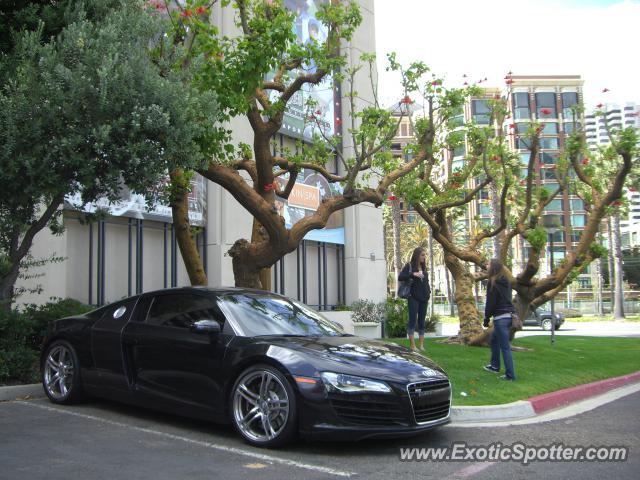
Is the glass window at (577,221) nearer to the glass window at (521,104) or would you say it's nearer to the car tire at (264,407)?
the glass window at (521,104)

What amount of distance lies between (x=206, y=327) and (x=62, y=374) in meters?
2.49

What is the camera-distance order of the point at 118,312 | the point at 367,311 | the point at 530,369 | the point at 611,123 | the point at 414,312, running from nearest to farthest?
the point at 118,312 < the point at 530,369 < the point at 414,312 < the point at 611,123 < the point at 367,311

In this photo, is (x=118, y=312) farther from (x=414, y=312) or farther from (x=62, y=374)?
(x=414, y=312)

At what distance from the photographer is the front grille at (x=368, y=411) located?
5250mm

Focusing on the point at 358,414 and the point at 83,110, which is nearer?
the point at 358,414

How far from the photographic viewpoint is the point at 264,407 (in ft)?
18.2

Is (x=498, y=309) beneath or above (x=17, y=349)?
above

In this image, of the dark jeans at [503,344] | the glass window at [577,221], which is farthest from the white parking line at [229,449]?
the glass window at [577,221]

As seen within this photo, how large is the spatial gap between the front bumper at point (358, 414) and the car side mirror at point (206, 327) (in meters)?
1.20

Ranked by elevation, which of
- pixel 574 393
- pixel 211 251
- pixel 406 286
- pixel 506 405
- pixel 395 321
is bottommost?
pixel 574 393

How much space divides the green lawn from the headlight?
2.44m

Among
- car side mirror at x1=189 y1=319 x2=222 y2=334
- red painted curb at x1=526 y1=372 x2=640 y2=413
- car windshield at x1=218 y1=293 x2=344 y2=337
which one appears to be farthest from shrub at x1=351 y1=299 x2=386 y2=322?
car side mirror at x1=189 y1=319 x2=222 y2=334

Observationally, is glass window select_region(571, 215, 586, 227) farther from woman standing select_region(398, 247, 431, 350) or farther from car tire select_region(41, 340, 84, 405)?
car tire select_region(41, 340, 84, 405)

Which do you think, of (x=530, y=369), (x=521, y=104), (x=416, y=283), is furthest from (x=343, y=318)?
(x=521, y=104)
